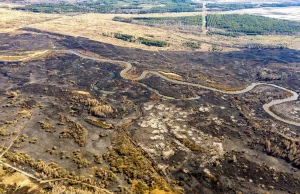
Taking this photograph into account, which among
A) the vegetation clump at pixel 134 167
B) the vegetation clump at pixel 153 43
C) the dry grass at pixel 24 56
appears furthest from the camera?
the vegetation clump at pixel 153 43

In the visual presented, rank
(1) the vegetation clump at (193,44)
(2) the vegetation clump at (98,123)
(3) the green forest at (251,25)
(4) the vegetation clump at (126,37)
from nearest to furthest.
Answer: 1. (2) the vegetation clump at (98,123)
2. (1) the vegetation clump at (193,44)
3. (4) the vegetation clump at (126,37)
4. (3) the green forest at (251,25)

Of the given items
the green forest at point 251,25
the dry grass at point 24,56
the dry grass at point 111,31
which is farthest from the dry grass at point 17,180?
the green forest at point 251,25

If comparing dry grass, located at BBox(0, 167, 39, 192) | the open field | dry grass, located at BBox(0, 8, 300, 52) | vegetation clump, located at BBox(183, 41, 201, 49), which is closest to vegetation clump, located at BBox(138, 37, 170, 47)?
dry grass, located at BBox(0, 8, 300, 52)

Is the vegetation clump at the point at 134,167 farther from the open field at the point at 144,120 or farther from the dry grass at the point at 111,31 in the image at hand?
the dry grass at the point at 111,31

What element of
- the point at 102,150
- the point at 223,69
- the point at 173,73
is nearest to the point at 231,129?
the point at 102,150

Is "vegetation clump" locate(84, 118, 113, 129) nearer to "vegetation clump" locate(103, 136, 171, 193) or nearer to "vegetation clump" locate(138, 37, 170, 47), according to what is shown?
"vegetation clump" locate(103, 136, 171, 193)

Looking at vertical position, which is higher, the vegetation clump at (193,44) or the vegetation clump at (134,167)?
the vegetation clump at (193,44)
